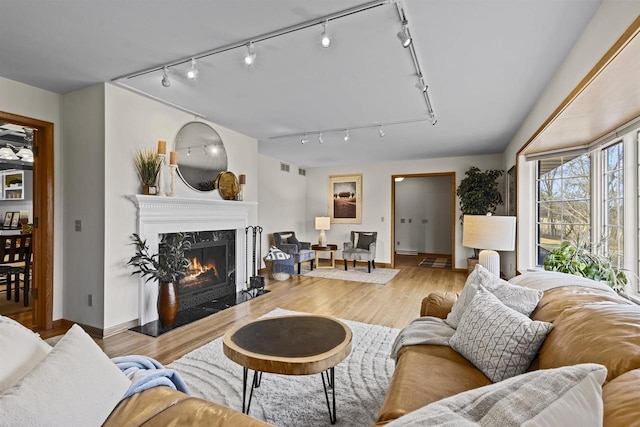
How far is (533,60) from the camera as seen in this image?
2.41 m

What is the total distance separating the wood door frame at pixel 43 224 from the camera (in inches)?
120

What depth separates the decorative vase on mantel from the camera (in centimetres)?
311

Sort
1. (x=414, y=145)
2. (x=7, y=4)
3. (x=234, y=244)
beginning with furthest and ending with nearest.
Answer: (x=414, y=145) → (x=234, y=244) → (x=7, y=4)

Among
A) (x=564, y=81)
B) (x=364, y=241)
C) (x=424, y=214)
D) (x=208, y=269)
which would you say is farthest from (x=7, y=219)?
(x=424, y=214)

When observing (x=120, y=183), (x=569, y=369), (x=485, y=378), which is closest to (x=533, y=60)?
(x=485, y=378)

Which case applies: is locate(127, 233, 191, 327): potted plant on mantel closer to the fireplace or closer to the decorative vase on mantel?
the decorative vase on mantel

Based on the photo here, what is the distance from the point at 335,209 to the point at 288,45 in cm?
554

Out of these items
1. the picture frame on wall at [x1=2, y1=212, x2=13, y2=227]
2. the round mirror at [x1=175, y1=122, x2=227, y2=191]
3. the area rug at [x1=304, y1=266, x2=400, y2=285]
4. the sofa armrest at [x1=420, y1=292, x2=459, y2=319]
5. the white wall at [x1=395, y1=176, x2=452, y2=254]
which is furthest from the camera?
the white wall at [x1=395, y1=176, x2=452, y2=254]

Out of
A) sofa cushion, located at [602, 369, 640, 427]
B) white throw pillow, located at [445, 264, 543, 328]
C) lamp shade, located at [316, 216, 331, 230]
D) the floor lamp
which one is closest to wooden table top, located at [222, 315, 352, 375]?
white throw pillow, located at [445, 264, 543, 328]

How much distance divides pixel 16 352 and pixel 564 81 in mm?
3615

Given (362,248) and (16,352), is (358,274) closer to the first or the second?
(362,248)

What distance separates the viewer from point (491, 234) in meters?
2.65

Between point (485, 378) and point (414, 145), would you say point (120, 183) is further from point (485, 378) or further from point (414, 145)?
point (414, 145)

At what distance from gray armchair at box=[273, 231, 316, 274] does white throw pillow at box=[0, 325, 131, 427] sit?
4.75m
